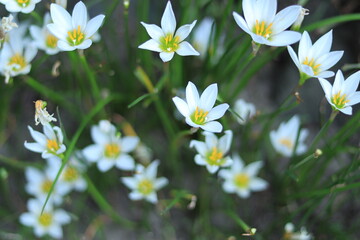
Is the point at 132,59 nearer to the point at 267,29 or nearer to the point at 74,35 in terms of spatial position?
the point at 74,35

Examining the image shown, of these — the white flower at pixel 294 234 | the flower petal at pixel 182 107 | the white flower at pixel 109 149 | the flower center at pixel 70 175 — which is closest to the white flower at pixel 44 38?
the white flower at pixel 109 149

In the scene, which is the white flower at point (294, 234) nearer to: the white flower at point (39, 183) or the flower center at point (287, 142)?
the flower center at point (287, 142)

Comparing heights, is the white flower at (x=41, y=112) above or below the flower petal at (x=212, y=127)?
above

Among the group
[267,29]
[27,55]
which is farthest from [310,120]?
[27,55]

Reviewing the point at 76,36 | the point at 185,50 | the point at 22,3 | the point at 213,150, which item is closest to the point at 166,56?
the point at 185,50

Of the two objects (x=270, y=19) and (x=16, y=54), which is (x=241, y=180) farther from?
(x=16, y=54)

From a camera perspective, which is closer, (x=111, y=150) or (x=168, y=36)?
(x=168, y=36)
